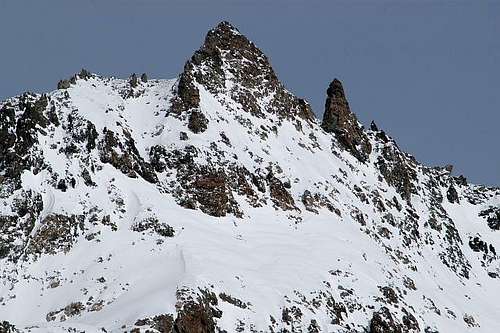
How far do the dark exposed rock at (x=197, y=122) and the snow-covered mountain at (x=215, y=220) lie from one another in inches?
8.4

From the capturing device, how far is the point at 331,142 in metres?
84.1

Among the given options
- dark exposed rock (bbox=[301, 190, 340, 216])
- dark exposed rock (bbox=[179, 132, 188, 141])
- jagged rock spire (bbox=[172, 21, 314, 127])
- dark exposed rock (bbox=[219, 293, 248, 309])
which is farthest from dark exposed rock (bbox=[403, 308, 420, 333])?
jagged rock spire (bbox=[172, 21, 314, 127])

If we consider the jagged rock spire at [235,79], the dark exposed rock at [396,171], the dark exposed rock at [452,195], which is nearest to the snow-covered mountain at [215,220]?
the jagged rock spire at [235,79]

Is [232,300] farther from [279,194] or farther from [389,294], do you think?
[279,194]

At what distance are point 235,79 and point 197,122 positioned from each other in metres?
13.8

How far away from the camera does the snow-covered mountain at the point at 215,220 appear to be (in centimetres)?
4597

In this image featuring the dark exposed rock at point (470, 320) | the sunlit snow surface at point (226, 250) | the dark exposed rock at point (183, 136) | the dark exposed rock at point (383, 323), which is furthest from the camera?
the dark exposed rock at point (470, 320)

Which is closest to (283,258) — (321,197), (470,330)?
(321,197)

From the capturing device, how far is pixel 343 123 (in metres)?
89.6

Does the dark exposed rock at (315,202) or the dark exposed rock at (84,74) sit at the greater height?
the dark exposed rock at (84,74)

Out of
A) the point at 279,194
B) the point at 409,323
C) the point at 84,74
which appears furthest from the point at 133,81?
the point at 409,323

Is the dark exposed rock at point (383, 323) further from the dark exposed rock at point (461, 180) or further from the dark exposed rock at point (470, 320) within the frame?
the dark exposed rock at point (461, 180)

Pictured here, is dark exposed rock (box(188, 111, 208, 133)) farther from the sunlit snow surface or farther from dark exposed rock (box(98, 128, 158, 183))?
dark exposed rock (box(98, 128, 158, 183))

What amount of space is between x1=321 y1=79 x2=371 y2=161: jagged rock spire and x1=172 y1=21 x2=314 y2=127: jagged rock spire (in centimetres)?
315
